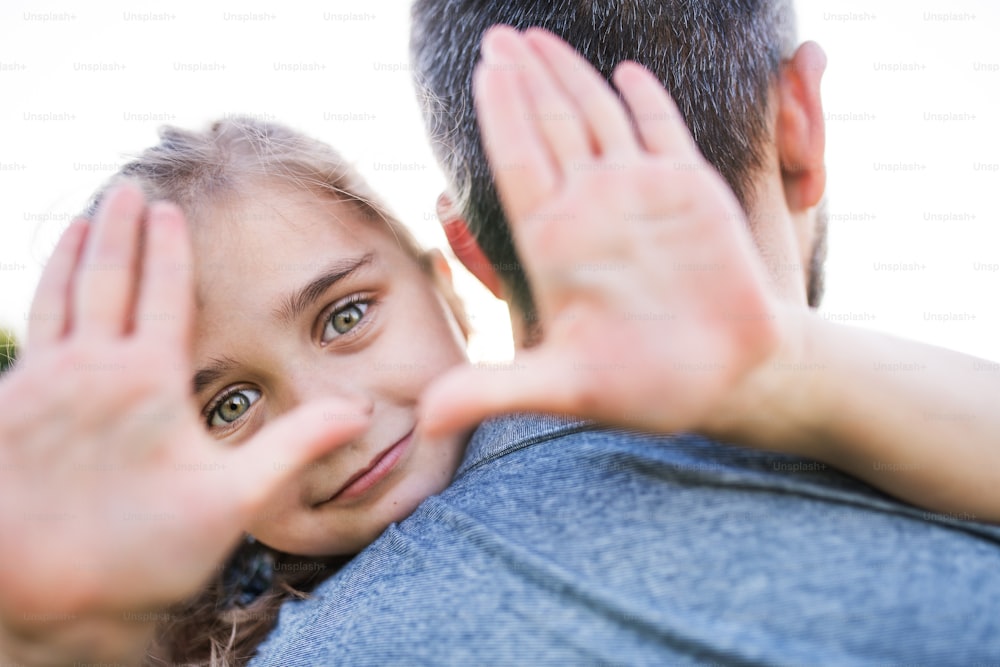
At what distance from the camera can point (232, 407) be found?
5.22 feet

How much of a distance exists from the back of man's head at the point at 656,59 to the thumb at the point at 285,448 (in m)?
0.59

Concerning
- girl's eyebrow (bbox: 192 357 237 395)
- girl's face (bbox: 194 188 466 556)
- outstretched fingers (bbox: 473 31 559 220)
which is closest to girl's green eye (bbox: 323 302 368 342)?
girl's face (bbox: 194 188 466 556)

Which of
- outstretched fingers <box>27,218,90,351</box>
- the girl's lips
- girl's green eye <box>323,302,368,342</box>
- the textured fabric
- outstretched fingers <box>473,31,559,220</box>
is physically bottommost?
the girl's lips

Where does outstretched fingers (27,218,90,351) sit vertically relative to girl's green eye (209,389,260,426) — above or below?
above

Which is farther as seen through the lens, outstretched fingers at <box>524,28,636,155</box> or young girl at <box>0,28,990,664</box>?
young girl at <box>0,28,990,664</box>

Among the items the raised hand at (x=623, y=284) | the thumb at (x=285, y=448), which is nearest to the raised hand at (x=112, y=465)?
the thumb at (x=285, y=448)

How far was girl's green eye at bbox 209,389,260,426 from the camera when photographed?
1.57 m

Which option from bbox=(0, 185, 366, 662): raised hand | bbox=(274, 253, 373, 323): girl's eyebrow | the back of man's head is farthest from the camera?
bbox=(274, 253, 373, 323): girl's eyebrow

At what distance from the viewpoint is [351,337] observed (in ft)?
5.01

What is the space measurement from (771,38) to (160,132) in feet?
4.53

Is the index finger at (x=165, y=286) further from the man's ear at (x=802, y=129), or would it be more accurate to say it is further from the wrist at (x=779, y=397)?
the man's ear at (x=802, y=129)

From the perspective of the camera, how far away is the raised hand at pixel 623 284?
0.89 meters

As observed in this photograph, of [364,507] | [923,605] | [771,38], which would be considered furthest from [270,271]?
[923,605]

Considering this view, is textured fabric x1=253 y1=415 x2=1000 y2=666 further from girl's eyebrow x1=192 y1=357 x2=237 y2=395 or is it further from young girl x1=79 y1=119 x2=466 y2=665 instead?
girl's eyebrow x1=192 y1=357 x2=237 y2=395
